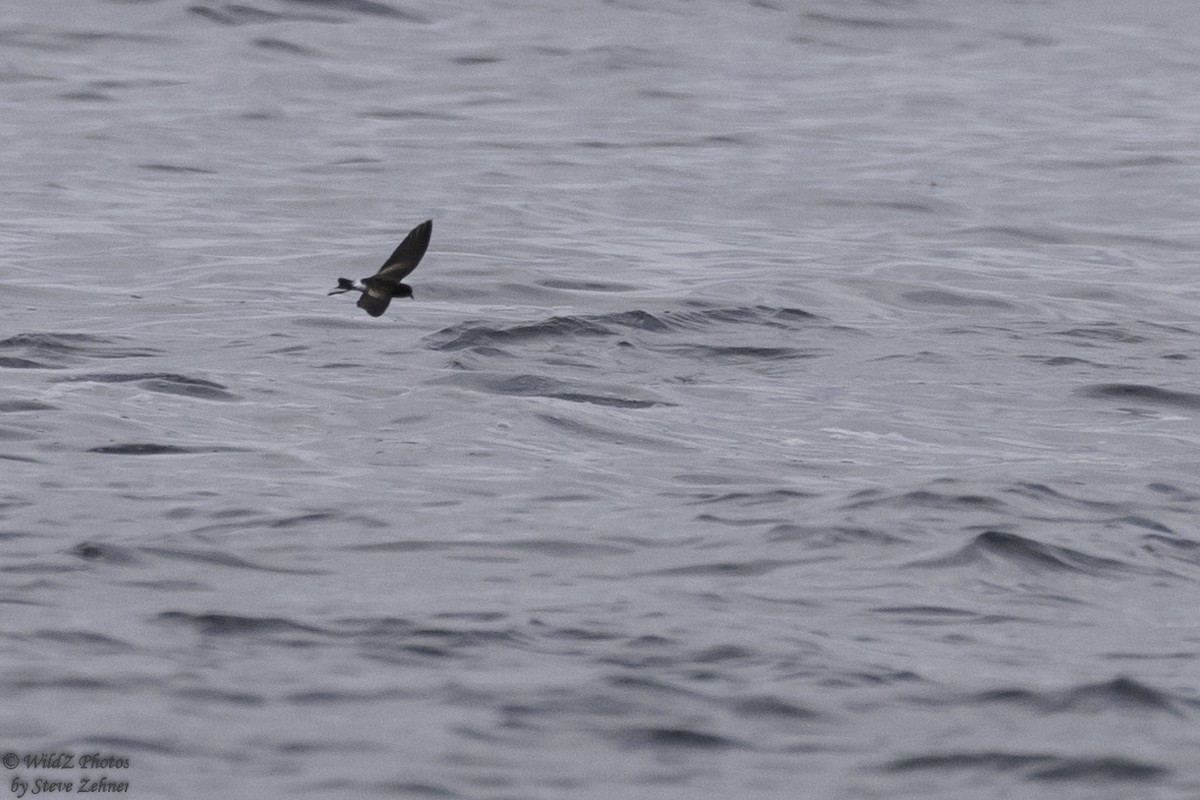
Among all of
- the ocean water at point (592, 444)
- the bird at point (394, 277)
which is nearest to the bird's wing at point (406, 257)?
the bird at point (394, 277)

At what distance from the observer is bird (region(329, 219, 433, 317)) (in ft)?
27.2

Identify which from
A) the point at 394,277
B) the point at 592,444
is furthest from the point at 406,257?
the point at 592,444

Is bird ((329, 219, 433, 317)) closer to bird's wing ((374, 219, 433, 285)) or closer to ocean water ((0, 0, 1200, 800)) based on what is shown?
bird's wing ((374, 219, 433, 285))

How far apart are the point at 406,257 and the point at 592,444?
5.00ft

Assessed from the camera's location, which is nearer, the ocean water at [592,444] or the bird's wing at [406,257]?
the ocean water at [592,444]

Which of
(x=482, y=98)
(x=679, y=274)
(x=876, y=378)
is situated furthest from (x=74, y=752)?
(x=482, y=98)

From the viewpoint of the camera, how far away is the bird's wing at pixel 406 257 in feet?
27.9

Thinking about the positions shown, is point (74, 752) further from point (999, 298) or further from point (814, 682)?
point (999, 298)

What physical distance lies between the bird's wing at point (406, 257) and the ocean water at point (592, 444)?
3.00ft

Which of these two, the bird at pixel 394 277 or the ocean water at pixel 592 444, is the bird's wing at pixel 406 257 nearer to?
the bird at pixel 394 277

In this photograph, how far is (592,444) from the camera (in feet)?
31.6

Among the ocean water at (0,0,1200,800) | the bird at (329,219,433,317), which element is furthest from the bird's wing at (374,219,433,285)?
the ocean water at (0,0,1200,800)

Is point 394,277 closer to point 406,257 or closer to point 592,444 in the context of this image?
point 406,257

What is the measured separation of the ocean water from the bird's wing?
913 millimetres
